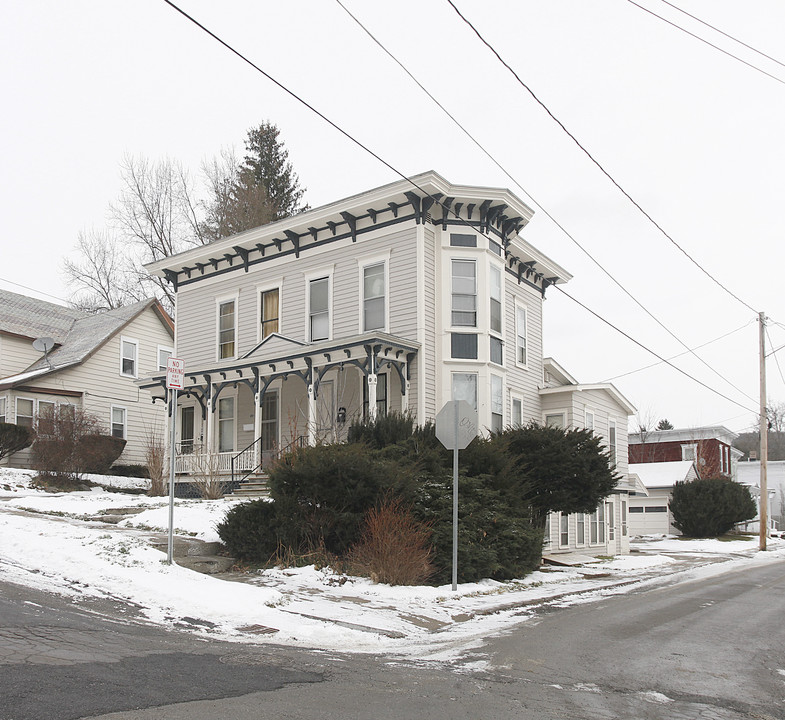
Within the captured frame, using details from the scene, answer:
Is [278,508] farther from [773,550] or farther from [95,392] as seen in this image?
[773,550]

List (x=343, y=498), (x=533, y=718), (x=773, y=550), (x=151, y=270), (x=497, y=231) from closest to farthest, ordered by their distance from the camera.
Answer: (x=533, y=718)
(x=343, y=498)
(x=497, y=231)
(x=151, y=270)
(x=773, y=550)

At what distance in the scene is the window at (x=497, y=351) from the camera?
22278mm

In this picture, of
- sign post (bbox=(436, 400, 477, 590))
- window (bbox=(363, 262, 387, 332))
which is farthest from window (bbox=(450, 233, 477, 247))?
sign post (bbox=(436, 400, 477, 590))

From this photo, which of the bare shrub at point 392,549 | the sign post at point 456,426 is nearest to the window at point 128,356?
the bare shrub at point 392,549

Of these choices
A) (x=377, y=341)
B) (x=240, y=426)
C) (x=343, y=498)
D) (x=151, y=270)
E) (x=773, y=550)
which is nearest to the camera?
(x=343, y=498)

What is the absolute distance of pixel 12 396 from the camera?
96.4 ft

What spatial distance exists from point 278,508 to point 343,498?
1.12 metres

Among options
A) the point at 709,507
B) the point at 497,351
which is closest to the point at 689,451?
the point at 709,507

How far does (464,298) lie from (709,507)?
78.6 feet

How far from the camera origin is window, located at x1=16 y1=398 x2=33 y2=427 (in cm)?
2953

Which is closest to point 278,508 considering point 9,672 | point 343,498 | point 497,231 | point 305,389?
point 343,498

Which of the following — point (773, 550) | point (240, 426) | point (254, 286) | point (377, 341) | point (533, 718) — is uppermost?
point (254, 286)

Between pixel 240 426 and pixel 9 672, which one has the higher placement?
pixel 240 426

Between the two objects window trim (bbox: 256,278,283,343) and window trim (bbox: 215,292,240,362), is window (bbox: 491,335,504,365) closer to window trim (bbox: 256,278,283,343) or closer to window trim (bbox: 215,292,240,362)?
window trim (bbox: 256,278,283,343)
